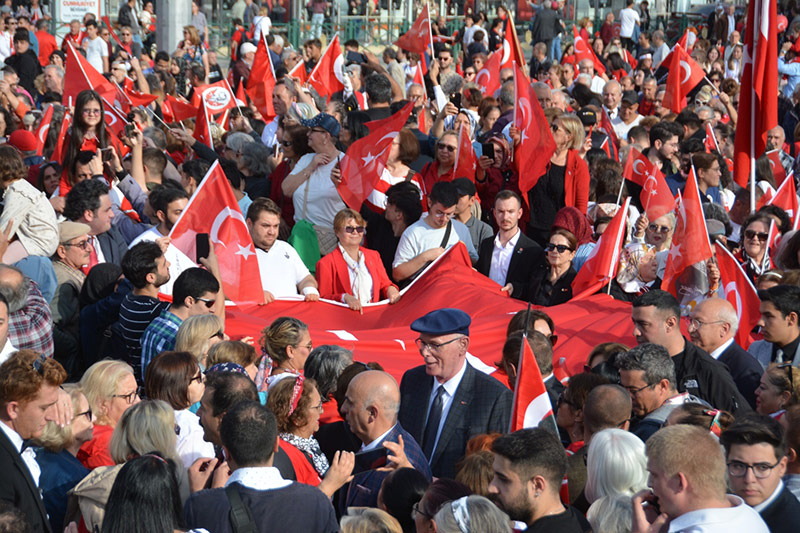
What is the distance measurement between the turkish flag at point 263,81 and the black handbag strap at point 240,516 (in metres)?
11.2

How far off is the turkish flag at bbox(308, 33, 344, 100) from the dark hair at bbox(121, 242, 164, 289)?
856 cm

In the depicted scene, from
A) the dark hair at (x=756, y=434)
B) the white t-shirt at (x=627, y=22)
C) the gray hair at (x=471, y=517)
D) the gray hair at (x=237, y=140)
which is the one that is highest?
the white t-shirt at (x=627, y=22)

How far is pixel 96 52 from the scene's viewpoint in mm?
18719

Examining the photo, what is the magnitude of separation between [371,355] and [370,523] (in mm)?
3641

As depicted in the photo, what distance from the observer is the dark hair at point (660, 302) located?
651 cm

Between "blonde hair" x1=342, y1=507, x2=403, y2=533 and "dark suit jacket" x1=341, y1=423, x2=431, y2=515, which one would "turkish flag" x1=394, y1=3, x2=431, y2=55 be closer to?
"dark suit jacket" x1=341, y1=423, x2=431, y2=515

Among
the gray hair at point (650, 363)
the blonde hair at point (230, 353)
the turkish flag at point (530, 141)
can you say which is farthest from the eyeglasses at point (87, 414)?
the turkish flag at point (530, 141)

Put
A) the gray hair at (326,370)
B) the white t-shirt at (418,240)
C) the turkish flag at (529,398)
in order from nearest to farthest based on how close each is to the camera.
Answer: the turkish flag at (529,398) < the gray hair at (326,370) < the white t-shirt at (418,240)

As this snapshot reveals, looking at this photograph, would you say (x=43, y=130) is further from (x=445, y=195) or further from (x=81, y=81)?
(x=445, y=195)

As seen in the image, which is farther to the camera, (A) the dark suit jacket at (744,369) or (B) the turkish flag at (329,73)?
(B) the turkish flag at (329,73)

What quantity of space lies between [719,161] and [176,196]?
5.44m

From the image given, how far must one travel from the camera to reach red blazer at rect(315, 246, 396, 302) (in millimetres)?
8523

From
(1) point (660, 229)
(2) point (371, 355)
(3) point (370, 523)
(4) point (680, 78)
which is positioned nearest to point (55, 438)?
(3) point (370, 523)

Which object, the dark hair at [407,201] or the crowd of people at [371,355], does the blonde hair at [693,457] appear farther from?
the dark hair at [407,201]
